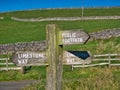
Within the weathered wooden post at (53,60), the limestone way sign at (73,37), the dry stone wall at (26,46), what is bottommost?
the weathered wooden post at (53,60)

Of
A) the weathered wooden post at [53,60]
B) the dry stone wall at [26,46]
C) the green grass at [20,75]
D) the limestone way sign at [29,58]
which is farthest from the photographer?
the dry stone wall at [26,46]

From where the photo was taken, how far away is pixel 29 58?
8.62m

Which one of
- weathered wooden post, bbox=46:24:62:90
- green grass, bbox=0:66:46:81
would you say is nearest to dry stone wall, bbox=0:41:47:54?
green grass, bbox=0:66:46:81

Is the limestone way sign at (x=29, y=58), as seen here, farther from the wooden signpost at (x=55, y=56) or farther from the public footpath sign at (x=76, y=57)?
the public footpath sign at (x=76, y=57)

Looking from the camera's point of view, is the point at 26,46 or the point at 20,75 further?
the point at 26,46

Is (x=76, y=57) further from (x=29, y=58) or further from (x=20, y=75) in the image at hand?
(x=20, y=75)

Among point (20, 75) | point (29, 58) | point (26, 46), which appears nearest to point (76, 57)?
point (29, 58)

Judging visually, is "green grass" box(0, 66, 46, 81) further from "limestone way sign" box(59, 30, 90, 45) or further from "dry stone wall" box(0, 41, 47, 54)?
"limestone way sign" box(59, 30, 90, 45)

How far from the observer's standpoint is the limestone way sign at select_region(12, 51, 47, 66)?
860 cm

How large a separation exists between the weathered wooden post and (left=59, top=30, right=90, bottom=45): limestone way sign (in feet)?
0.46

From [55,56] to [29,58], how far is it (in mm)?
518

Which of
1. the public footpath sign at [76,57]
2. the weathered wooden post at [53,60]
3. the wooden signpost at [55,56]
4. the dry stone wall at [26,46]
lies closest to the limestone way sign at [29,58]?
the wooden signpost at [55,56]

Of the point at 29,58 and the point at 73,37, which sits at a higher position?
the point at 73,37

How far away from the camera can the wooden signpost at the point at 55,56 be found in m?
8.48
